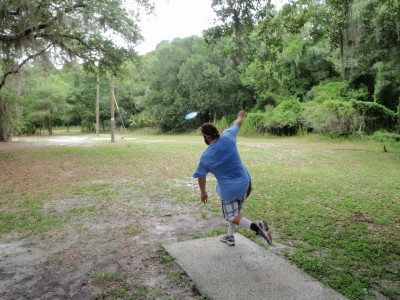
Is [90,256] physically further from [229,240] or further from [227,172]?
[227,172]

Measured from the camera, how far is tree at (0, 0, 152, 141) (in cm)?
1101

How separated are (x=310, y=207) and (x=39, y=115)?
1226 inches

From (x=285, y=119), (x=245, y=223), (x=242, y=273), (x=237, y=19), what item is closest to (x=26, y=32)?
(x=237, y=19)

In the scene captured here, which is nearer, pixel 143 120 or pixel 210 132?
pixel 210 132

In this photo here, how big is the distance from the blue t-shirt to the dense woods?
2437mm

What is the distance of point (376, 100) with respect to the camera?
2089cm

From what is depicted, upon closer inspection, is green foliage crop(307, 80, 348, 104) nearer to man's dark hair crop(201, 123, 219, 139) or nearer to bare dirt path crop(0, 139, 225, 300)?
bare dirt path crop(0, 139, 225, 300)

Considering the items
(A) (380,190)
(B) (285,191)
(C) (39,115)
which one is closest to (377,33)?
(A) (380,190)

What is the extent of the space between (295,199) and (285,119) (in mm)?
17982

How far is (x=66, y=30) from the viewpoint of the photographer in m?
13.1

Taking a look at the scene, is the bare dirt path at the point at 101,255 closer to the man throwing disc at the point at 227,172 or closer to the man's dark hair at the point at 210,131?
the man throwing disc at the point at 227,172

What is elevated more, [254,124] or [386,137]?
[254,124]

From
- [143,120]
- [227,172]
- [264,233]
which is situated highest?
[143,120]

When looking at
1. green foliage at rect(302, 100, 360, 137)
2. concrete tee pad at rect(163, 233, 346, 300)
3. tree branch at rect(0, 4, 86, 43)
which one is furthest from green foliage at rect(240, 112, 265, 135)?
concrete tee pad at rect(163, 233, 346, 300)
